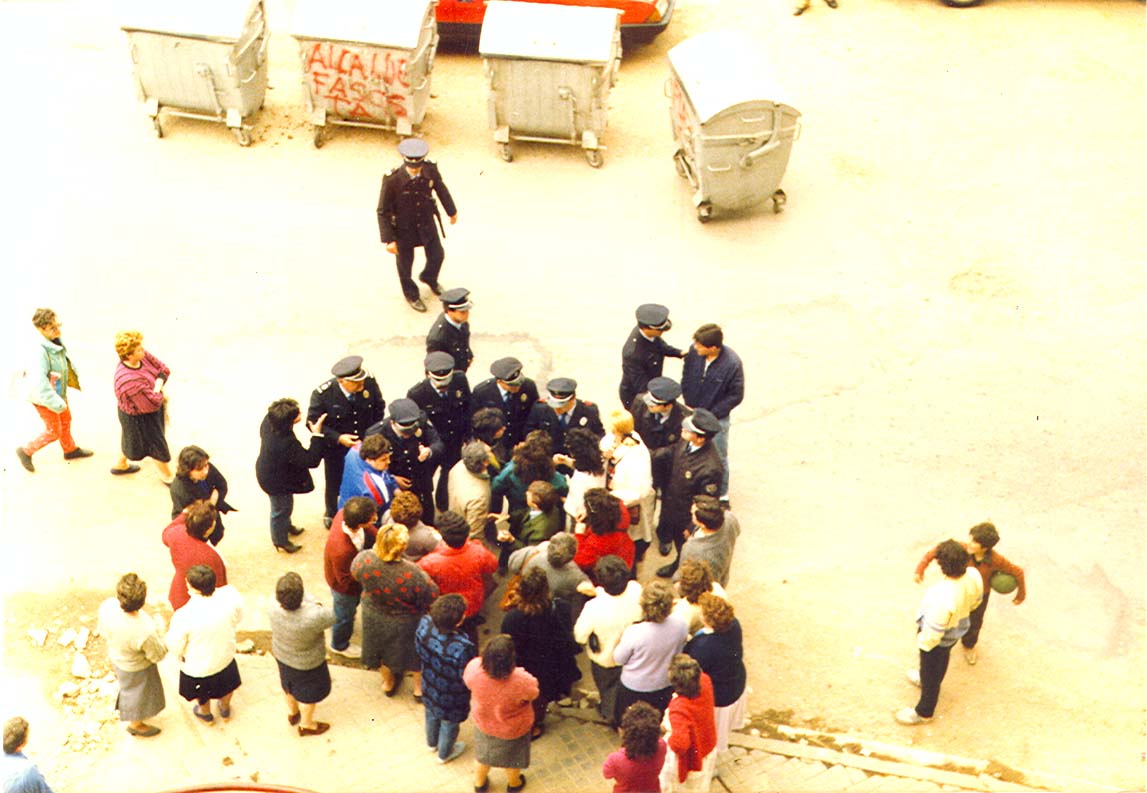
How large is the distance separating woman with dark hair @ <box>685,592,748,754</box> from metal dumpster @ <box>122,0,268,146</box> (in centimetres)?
855

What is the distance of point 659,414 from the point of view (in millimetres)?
9125

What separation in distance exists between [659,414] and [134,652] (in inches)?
147

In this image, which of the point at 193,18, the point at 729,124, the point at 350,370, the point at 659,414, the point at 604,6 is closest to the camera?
the point at 350,370

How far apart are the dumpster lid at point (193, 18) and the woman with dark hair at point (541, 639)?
7964 mm

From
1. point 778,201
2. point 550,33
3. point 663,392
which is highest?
point 550,33

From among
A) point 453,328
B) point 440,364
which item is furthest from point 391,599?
point 453,328

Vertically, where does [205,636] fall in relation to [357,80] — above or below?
below

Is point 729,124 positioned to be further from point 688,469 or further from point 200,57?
point 200,57

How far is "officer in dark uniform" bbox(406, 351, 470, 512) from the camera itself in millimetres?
9070

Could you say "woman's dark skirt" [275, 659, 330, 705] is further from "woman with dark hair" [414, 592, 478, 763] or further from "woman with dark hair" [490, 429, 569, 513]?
"woman with dark hair" [490, 429, 569, 513]

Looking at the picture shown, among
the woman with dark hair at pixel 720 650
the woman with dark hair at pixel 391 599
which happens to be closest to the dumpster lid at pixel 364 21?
the woman with dark hair at pixel 391 599

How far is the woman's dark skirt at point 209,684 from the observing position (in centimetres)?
784

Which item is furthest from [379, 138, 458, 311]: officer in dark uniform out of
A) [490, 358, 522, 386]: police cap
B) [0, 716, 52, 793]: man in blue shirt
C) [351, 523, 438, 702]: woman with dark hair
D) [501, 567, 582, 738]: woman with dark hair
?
[0, 716, 52, 793]: man in blue shirt

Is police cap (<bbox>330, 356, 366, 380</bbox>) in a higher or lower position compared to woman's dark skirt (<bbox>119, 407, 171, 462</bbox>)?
higher
